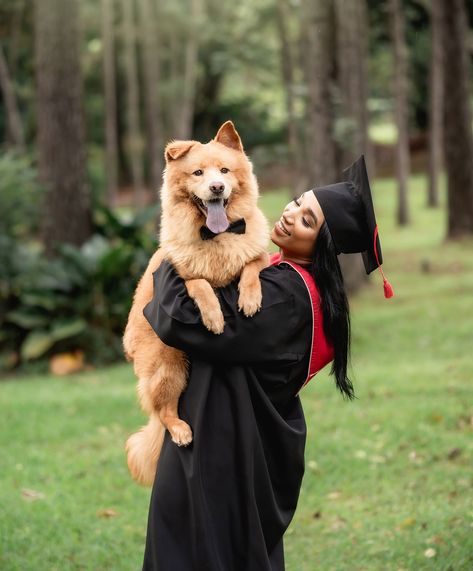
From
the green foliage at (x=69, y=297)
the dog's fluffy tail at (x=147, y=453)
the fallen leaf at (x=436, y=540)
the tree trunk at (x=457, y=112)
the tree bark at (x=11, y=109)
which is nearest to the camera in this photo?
the dog's fluffy tail at (x=147, y=453)

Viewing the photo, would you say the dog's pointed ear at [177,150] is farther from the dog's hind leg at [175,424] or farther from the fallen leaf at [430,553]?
the fallen leaf at [430,553]

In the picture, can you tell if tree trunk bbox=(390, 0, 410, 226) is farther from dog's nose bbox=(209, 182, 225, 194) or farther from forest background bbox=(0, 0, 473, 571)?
dog's nose bbox=(209, 182, 225, 194)

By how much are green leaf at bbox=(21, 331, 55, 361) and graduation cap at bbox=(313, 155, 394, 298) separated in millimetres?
7520

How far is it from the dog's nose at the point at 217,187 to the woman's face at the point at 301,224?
26 centimetres

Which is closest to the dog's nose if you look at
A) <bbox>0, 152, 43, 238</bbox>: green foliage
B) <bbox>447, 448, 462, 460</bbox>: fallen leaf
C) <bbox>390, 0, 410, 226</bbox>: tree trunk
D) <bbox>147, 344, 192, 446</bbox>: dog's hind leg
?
<bbox>147, 344, 192, 446</bbox>: dog's hind leg

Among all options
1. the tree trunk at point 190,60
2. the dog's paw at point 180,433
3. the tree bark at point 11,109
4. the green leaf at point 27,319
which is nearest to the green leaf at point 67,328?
the green leaf at point 27,319

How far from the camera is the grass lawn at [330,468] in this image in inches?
197

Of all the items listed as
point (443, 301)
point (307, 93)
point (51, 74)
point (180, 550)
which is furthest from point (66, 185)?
point (180, 550)

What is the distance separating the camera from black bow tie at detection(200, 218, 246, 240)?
3266 millimetres

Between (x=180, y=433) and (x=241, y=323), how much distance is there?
0.47 metres

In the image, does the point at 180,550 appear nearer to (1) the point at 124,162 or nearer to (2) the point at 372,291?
(2) the point at 372,291

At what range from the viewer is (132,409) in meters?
8.12

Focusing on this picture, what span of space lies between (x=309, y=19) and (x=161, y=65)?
2638 centimetres

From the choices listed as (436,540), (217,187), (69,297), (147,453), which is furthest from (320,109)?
(147,453)
